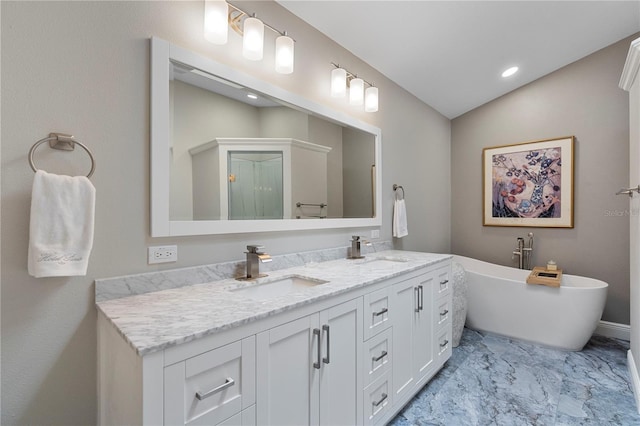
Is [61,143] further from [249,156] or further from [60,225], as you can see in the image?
[249,156]

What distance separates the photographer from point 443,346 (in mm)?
2262

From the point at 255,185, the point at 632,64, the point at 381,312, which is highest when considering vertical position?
the point at 632,64

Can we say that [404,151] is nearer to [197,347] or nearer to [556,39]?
[556,39]

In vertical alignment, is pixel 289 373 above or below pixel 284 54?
below

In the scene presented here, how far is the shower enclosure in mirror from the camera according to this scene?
4.46 ft

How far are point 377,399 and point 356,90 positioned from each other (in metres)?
2.06

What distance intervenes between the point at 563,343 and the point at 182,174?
325cm

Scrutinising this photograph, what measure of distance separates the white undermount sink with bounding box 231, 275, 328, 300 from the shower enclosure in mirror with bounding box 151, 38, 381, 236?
1.02 ft

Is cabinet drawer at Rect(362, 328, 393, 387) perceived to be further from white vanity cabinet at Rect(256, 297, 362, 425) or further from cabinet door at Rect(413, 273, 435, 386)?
cabinet door at Rect(413, 273, 435, 386)

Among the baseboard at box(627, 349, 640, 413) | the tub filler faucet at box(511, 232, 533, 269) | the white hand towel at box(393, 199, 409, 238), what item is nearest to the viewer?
the baseboard at box(627, 349, 640, 413)

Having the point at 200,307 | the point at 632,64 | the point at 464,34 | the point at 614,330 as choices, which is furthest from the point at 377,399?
the point at 614,330

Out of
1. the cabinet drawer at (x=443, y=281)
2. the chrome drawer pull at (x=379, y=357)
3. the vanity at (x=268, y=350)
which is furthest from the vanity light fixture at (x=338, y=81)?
the chrome drawer pull at (x=379, y=357)

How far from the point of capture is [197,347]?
866 millimetres

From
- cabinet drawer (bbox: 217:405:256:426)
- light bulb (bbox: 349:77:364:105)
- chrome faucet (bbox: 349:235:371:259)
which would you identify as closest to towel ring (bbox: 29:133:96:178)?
cabinet drawer (bbox: 217:405:256:426)
